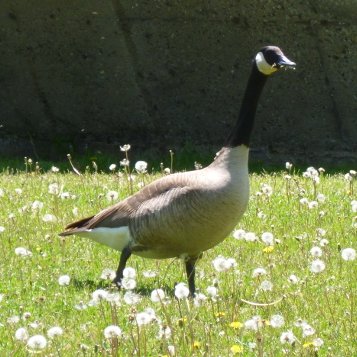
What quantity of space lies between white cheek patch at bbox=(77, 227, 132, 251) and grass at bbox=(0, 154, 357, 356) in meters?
0.24

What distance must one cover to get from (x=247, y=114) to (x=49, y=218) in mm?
1811

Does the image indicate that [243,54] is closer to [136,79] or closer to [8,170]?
[136,79]

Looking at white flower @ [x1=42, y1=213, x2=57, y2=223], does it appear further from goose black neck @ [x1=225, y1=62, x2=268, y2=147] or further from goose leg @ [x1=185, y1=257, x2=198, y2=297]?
A: goose black neck @ [x1=225, y1=62, x2=268, y2=147]

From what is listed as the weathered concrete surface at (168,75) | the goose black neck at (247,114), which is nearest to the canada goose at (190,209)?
the goose black neck at (247,114)

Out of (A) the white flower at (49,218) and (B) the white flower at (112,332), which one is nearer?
(B) the white flower at (112,332)

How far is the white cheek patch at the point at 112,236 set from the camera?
6.70 meters

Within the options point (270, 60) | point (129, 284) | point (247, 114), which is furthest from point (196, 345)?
point (270, 60)

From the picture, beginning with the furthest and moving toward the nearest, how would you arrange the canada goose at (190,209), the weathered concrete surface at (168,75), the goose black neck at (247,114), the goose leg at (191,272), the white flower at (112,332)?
the weathered concrete surface at (168,75) < the goose black neck at (247,114) < the goose leg at (191,272) < the canada goose at (190,209) < the white flower at (112,332)

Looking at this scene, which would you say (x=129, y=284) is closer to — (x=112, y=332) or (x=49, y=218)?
(x=112, y=332)

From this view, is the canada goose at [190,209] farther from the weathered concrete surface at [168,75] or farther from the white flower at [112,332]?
the weathered concrete surface at [168,75]

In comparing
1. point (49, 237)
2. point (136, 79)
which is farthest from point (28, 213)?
point (136, 79)

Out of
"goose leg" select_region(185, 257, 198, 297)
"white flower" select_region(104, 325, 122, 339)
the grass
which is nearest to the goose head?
the grass

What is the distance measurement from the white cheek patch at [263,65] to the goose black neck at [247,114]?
50mm

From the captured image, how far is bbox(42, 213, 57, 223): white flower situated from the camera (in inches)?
308
